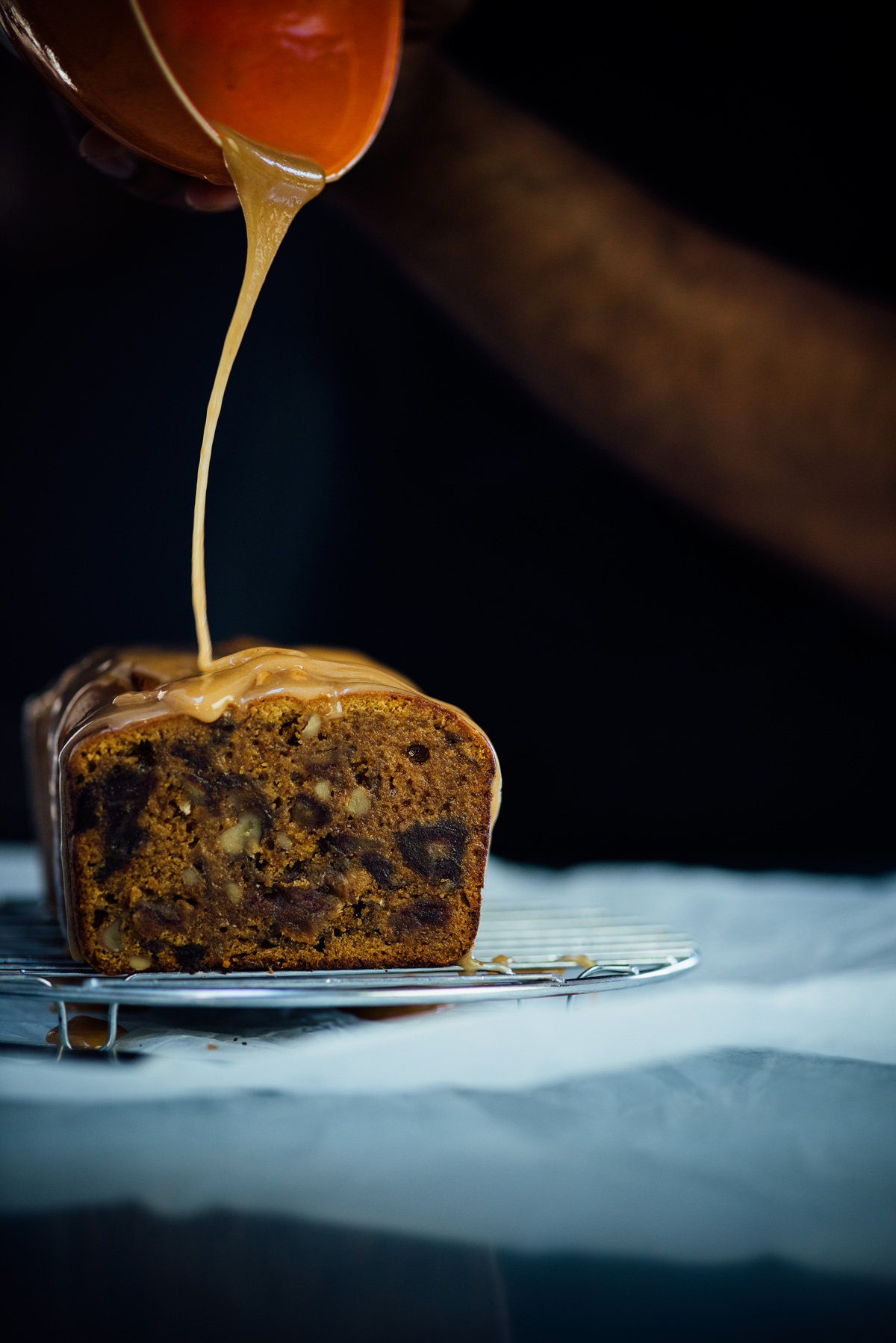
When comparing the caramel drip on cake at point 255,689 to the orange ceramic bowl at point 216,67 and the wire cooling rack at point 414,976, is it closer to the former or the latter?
the wire cooling rack at point 414,976

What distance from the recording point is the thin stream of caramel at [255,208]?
4.45 ft

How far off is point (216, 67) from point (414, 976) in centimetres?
109

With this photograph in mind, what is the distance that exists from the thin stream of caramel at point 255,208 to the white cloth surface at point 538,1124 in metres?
0.60

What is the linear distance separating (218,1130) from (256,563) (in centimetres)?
234

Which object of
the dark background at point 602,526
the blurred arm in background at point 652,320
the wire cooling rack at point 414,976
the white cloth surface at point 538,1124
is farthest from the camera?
the dark background at point 602,526

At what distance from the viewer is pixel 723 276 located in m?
2.66

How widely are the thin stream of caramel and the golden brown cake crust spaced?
0.64 ft

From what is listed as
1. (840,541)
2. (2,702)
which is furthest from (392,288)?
(2,702)

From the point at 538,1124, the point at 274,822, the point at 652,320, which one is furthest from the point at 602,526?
the point at 538,1124

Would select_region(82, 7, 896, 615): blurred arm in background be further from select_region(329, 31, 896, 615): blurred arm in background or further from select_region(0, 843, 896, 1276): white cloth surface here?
select_region(0, 843, 896, 1276): white cloth surface

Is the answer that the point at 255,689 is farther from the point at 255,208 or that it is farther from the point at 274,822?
the point at 255,208

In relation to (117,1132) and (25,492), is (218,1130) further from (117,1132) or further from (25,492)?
(25,492)

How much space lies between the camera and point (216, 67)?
131 centimetres

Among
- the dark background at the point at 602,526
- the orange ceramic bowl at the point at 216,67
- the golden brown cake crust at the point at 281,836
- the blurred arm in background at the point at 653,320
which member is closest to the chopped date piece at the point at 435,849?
the golden brown cake crust at the point at 281,836
